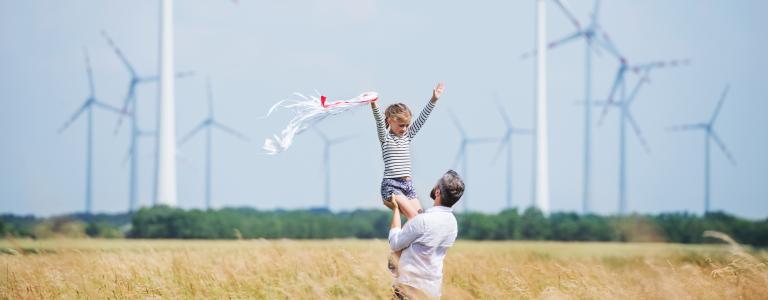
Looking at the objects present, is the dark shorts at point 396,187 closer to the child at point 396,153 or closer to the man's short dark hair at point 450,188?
the child at point 396,153

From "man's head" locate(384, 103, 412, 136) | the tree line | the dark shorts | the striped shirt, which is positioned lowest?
the tree line

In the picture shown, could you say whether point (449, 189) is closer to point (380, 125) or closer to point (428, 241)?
point (428, 241)

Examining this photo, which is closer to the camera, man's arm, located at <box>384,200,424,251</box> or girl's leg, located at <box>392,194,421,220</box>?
man's arm, located at <box>384,200,424,251</box>

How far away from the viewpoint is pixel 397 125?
10.5 meters

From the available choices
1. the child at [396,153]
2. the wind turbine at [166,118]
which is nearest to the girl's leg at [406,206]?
the child at [396,153]

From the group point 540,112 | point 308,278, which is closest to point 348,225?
point 540,112

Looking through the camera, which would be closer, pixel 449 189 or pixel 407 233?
pixel 449 189

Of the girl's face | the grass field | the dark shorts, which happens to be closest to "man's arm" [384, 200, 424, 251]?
the dark shorts

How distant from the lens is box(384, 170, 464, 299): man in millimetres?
9109

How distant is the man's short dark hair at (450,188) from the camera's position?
9.09 metres

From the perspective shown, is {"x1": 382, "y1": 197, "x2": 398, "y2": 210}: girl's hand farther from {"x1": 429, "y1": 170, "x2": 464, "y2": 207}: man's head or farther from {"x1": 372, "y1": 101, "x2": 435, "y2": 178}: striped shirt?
{"x1": 429, "y1": 170, "x2": 464, "y2": 207}: man's head

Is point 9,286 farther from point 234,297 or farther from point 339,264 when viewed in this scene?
point 339,264

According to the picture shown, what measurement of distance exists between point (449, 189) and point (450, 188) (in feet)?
0.04

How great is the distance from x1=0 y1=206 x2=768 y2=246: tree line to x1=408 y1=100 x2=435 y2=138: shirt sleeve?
41.0 metres
